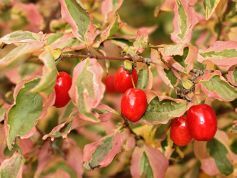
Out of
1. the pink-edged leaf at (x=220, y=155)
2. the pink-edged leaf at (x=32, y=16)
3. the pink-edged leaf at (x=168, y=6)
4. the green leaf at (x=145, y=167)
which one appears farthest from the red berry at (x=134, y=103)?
the pink-edged leaf at (x=32, y=16)

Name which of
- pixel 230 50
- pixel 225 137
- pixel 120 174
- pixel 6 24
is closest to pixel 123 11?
pixel 6 24

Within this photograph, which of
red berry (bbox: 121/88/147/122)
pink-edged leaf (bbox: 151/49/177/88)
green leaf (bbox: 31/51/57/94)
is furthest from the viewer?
pink-edged leaf (bbox: 151/49/177/88)

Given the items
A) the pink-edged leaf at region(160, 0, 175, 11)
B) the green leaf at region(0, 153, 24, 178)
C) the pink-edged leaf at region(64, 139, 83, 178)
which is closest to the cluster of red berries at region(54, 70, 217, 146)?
the green leaf at region(0, 153, 24, 178)

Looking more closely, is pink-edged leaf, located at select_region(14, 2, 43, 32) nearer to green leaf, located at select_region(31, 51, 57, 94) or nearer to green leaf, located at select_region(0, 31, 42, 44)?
green leaf, located at select_region(0, 31, 42, 44)

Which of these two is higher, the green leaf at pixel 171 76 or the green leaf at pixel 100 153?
the green leaf at pixel 171 76

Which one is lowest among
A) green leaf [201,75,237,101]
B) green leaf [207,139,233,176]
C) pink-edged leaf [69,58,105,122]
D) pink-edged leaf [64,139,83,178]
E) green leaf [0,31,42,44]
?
pink-edged leaf [64,139,83,178]

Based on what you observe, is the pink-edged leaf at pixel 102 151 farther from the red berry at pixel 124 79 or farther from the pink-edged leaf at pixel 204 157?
the pink-edged leaf at pixel 204 157

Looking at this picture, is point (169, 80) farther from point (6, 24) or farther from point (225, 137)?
point (6, 24)

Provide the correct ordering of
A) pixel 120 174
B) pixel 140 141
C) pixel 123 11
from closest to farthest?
pixel 140 141 → pixel 120 174 → pixel 123 11
